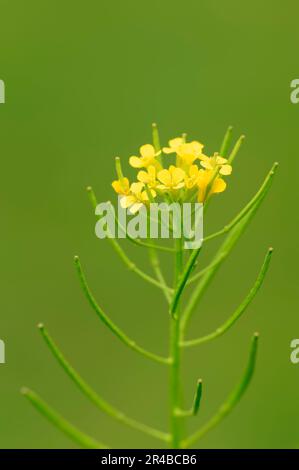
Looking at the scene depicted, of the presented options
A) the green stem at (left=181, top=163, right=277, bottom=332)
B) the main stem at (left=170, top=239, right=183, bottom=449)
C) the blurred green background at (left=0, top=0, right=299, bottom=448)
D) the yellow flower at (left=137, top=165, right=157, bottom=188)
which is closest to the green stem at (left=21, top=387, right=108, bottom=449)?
the main stem at (left=170, top=239, right=183, bottom=449)

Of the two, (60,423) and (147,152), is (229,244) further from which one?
(60,423)

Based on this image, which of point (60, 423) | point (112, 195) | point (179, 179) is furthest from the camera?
point (112, 195)

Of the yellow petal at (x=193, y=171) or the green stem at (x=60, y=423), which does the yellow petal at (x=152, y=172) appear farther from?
the green stem at (x=60, y=423)

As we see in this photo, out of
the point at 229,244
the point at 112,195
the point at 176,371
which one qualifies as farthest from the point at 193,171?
the point at 112,195

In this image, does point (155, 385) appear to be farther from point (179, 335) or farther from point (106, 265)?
point (179, 335)

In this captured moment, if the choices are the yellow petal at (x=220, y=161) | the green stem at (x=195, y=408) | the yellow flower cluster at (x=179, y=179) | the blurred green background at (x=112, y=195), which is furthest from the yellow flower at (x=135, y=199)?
the blurred green background at (x=112, y=195)

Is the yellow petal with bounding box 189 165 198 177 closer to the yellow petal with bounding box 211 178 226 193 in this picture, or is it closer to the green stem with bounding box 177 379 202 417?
the yellow petal with bounding box 211 178 226 193

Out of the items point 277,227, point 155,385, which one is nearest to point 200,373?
point 155,385
